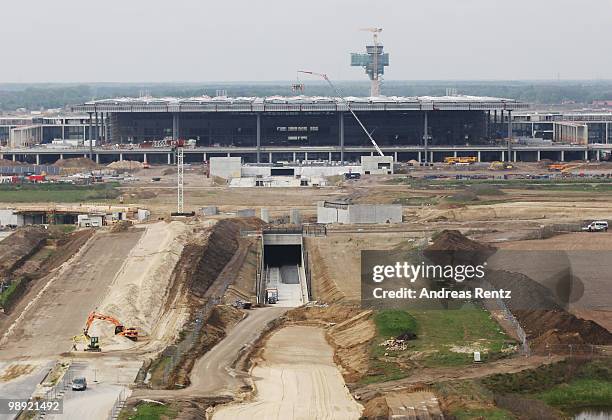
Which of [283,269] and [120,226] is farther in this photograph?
[120,226]

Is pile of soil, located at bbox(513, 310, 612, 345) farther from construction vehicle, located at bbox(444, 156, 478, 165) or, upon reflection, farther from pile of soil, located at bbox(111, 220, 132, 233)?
construction vehicle, located at bbox(444, 156, 478, 165)

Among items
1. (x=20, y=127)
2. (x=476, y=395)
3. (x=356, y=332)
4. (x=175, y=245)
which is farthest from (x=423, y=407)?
(x=20, y=127)

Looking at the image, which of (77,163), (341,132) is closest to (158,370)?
(77,163)

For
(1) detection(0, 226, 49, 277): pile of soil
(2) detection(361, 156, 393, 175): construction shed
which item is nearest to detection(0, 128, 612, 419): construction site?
(1) detection(0, 226, 49, 277): pile of soil

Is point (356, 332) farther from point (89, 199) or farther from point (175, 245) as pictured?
point (89, 199)

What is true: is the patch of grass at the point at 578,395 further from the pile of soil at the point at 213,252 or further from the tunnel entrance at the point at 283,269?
the tunnel entrance at the point at 283,269

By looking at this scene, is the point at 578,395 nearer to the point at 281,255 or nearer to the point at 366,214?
the point at 281,255

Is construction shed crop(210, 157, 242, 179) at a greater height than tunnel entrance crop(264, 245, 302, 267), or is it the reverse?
construction shed crop(210, 157, 242, 179)
